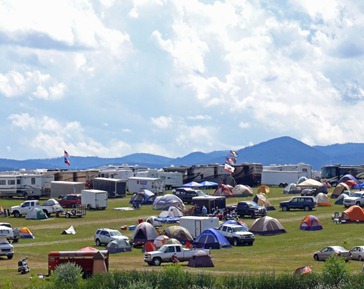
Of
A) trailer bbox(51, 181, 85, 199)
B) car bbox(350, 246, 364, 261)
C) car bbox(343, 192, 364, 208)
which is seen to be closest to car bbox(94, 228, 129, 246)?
car bbox(350, 246, 364, 261)

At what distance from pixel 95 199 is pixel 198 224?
21414 mm

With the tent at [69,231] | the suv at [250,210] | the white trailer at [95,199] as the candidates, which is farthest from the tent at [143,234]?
the white trailer at [95,199]

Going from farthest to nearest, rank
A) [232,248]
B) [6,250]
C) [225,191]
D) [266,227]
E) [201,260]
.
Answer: [225,191], [266,227], [232,248], [6,250], [201,260]

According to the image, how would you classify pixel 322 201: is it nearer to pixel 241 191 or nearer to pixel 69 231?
pixel 241 191

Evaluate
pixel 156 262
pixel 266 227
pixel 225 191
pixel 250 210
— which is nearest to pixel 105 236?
pixel 156 262

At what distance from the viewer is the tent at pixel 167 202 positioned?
71.1m

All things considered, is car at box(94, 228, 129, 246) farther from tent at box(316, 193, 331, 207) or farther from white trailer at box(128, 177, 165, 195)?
white trailer at box(128, 177, 165, 195)

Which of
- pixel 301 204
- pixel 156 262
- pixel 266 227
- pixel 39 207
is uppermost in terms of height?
pixel 39 207

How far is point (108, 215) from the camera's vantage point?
6944cm

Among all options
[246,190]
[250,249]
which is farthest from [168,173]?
[250,249]

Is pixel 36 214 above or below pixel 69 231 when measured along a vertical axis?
above

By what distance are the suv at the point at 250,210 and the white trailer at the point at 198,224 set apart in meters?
12.2

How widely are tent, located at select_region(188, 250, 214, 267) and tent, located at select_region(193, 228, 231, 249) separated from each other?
6888 mm

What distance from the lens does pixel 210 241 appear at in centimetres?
5050
